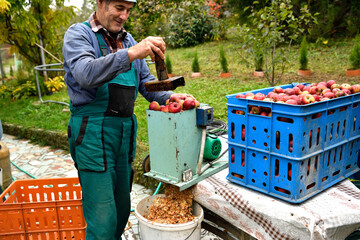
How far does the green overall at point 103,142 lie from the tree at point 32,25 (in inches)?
320

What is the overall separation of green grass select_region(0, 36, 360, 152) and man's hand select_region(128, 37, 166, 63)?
315 cm

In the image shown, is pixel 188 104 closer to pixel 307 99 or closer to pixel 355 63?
pixel 307 99

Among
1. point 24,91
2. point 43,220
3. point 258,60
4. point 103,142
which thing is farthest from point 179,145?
point 24,91

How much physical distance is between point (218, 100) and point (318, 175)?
504 centimetres

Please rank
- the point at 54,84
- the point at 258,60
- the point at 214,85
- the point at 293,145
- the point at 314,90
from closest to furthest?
the point at 293,145, the point at 314,90, the point at 258,60, the point at 214,85, the point at 54,84

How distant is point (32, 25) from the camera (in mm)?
9531

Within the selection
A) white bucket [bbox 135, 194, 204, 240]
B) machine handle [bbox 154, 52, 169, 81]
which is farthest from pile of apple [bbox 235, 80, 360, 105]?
white bucket [bbox 135, 194, 204, 240]

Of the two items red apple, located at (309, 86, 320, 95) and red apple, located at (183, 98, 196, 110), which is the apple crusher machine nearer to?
red apple, located at (183, 98, 196, 110)

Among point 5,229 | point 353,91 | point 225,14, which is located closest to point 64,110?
point 5,229

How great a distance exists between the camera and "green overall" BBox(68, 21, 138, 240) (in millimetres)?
2225

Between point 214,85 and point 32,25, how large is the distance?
5.48m

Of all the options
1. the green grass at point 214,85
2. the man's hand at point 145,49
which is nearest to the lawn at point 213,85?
the green grass at point 214,85

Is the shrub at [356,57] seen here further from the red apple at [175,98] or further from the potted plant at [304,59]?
the red apple at [175,98]

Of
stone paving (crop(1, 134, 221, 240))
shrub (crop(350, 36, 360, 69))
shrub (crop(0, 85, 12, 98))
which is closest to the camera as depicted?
stone paving (crop(1, 134, 221, 240))
